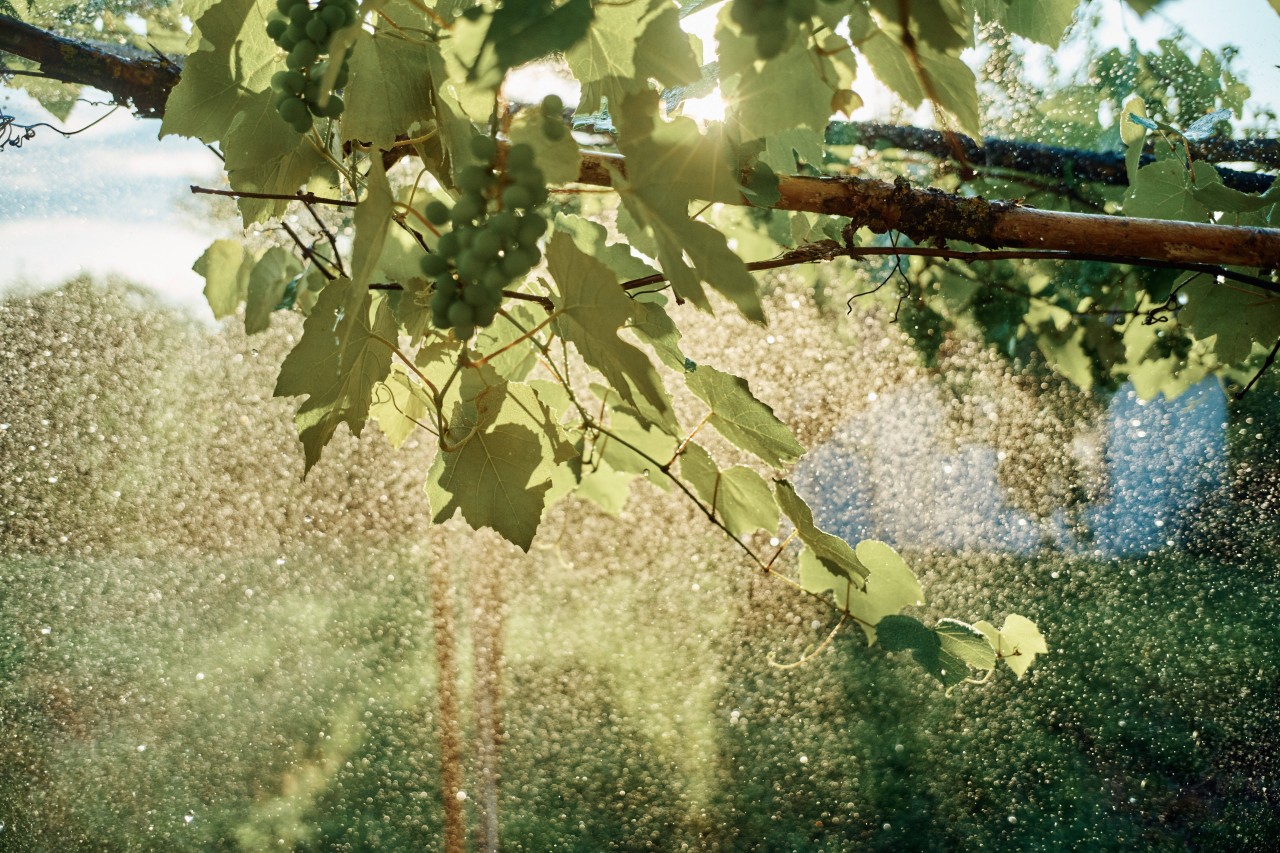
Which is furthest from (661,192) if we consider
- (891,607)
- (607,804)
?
(607,804)

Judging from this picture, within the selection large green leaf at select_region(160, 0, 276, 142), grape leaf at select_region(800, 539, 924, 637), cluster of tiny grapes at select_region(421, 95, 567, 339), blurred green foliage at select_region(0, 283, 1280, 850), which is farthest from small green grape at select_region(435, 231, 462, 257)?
blurred green foliage at select_region(0, 283, 1280, 850)

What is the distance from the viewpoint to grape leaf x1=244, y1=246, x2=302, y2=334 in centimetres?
53

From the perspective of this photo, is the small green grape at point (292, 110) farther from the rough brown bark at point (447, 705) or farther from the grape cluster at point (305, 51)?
the rough brown bark at point (447, 705)

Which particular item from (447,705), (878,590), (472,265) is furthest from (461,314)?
(447,705)

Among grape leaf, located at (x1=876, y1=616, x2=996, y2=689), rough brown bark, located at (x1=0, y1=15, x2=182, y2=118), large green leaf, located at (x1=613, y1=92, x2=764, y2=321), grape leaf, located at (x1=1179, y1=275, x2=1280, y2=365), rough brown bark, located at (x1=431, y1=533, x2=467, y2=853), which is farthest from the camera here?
rough brown bark, located at (x1=431, y1=533, x2=467, y2=853)

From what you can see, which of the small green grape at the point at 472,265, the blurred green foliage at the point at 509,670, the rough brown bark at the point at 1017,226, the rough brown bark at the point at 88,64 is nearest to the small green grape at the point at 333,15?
the small green grape at the point at 472,265

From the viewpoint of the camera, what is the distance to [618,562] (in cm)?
216

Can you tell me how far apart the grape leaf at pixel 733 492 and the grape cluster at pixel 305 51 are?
224mm

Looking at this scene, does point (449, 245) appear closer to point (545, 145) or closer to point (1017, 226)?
point (545, 145)

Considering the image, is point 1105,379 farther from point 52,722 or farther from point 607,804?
point 52,722

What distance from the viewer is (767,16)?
0.22 m

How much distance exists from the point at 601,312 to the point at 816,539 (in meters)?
0.19

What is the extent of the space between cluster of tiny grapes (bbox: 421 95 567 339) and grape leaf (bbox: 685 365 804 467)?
0.16 m

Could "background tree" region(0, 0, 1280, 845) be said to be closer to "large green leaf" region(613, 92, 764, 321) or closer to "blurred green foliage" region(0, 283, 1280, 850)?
"large green leaf" region(613, 92, 764, 321)
